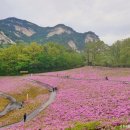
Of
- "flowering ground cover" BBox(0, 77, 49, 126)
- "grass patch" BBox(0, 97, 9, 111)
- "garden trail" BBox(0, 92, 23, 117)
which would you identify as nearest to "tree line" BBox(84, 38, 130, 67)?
A: "flowering ground cover" BBox(0, 77, 49, 126)

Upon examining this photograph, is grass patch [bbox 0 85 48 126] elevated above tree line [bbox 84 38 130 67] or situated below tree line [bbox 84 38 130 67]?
below

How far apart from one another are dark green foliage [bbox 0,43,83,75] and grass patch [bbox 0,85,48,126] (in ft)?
168

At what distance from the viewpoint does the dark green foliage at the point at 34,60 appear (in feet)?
502

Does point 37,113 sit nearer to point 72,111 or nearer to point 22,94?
point 72,111

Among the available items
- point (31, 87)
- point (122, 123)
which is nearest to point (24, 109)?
point (31, 87)

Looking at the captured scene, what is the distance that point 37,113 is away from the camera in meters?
65.1

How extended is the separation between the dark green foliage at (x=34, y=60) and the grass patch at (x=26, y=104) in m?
51.3

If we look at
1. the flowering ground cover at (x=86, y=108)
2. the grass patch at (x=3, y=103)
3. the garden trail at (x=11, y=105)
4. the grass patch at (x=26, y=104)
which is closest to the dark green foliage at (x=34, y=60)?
the grass patch at (x=26, y=104)

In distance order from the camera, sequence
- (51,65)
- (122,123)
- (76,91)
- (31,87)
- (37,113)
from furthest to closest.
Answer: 1. (51,65)
2. (31,87)
3. (76,91)
4. (37,113)
5. (122,123)

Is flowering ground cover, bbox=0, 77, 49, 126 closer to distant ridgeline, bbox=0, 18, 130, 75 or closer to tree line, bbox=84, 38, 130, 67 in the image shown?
distant ridgeline, bbox=0, 18, 130, 75

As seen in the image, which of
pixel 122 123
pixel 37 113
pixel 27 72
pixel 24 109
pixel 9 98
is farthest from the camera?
pixel 27 72

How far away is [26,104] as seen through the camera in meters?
78.6

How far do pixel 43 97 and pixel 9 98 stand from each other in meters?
9.85

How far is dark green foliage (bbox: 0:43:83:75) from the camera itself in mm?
153125
